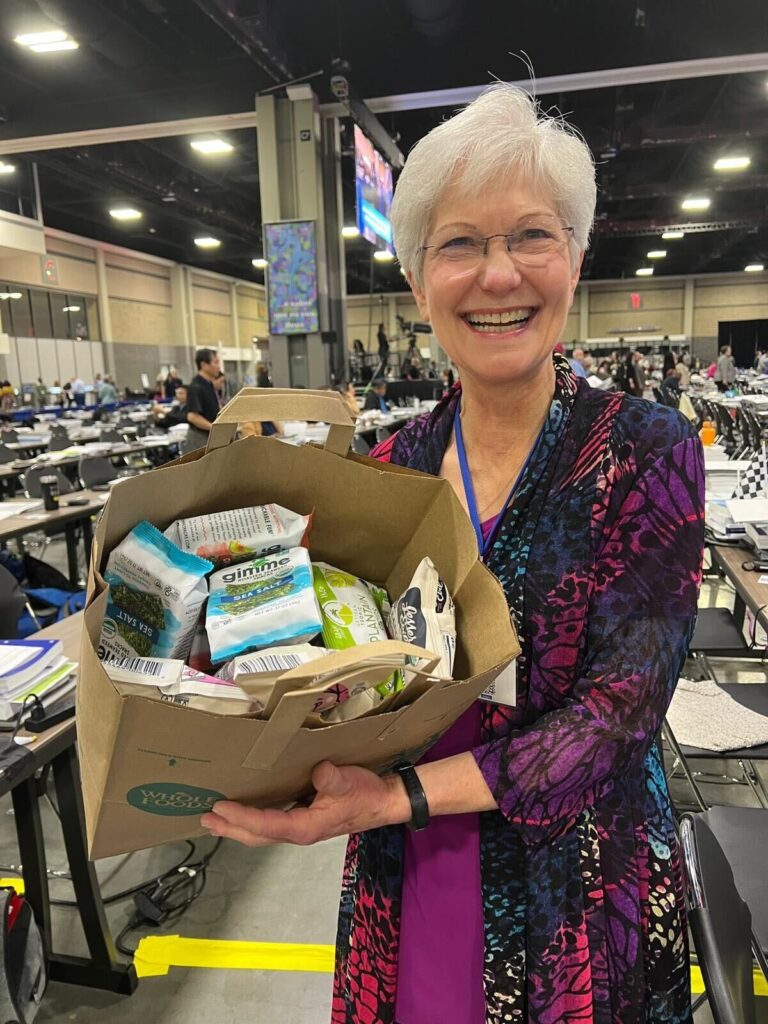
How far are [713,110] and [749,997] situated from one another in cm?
1202

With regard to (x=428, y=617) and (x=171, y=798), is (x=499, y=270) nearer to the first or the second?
(x=428, y=617)

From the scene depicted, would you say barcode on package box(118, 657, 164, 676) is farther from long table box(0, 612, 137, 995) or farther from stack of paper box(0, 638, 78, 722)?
long table box(0, 612, 137, 995)

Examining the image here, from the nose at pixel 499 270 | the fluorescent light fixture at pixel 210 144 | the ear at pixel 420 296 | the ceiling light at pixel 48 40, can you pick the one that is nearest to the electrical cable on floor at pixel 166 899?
the ear at pixel 420 296

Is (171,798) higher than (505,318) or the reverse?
the reverse

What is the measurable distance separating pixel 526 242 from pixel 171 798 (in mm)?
700

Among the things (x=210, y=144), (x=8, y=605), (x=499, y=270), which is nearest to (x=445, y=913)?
(x=499, y=270)

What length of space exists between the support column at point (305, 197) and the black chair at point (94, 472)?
2.80m

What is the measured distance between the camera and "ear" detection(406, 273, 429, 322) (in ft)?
3.19

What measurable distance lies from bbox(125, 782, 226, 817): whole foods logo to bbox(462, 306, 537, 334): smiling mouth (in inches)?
23.5

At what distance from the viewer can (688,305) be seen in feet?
85.0

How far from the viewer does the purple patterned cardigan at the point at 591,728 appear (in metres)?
0.78

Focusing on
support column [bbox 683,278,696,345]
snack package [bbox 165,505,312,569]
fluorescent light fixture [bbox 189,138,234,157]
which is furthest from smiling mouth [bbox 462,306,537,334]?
support column [bbox 683,278,696,345]

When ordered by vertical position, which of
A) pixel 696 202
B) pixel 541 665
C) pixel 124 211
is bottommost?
pixel 541 665

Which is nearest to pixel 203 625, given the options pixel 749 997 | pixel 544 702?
pixel 544 702
